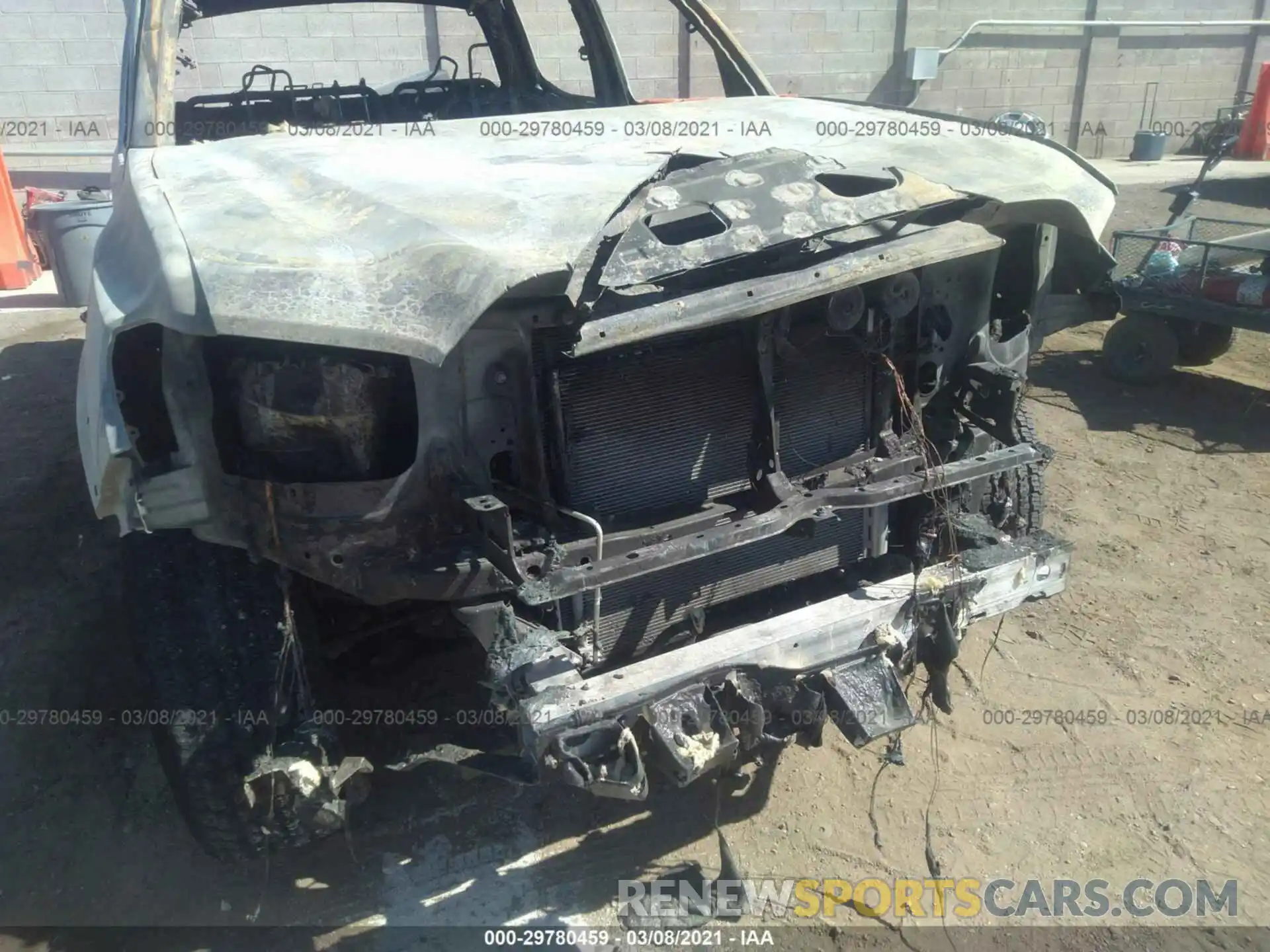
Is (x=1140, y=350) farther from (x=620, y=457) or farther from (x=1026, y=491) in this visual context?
(x=620, y=457)

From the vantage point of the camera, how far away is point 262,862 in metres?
2.38

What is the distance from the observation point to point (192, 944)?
7.49 feet

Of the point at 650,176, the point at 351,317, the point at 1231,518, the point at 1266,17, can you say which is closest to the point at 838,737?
the point at 650,176

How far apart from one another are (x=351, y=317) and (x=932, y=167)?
1.55 meters

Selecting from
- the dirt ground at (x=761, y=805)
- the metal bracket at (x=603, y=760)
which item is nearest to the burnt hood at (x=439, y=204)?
the metal bracket at (x=603, y=760)

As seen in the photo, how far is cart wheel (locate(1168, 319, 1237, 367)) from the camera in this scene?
5.57 m

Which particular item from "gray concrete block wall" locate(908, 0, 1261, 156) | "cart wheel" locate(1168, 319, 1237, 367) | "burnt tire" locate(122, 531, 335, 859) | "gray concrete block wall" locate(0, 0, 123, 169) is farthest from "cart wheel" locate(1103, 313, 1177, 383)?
"gray concrete block wall" locate(0, 0, 123, 169)

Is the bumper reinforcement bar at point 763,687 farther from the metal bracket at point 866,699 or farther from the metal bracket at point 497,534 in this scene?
the metal bracket at point 497,534

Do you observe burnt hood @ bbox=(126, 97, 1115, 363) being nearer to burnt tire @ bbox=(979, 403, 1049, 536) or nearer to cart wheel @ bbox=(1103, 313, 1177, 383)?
burnt tire @ bbox=(979, 403, 1049, 536)

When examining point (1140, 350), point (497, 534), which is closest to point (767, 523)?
point (497, 534)

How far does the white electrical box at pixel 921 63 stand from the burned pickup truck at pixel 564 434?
12054 mm

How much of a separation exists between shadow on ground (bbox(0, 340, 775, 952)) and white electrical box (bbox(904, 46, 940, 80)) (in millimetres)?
13052

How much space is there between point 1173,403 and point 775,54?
30.0ft

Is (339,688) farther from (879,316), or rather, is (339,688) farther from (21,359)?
(21,359)
